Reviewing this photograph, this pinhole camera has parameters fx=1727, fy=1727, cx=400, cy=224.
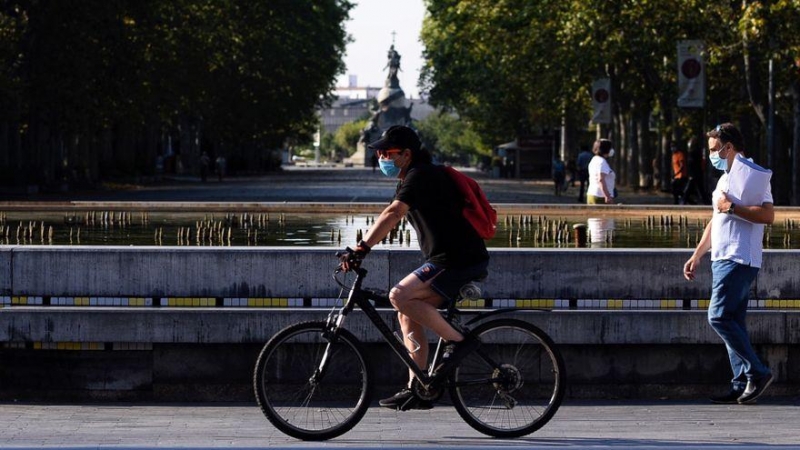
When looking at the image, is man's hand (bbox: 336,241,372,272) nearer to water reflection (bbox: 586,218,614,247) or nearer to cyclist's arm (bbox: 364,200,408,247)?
cyclist's arm (bbox: 364,200,408,247)

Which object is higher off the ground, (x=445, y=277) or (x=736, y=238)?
(x=736, y=238)

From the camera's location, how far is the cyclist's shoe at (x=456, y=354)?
32.7 ft

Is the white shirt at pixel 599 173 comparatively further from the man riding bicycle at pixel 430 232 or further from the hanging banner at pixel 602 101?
the hanging banner at pixel 602 101

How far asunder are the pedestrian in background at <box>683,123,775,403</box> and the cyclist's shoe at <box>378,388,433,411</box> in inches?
85.6

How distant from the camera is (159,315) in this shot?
11688 millimetres

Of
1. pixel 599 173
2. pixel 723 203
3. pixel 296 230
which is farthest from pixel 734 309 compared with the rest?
pixel 296 230

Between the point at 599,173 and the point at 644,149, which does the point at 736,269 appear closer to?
the point at 599,173

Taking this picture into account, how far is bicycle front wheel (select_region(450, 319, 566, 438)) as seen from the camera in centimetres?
995

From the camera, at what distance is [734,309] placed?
1123 centimetres

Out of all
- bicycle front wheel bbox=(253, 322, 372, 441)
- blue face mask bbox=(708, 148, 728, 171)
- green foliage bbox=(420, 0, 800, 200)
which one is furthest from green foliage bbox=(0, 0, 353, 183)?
bicycle front wheel bbox=(253, 322, 372, 441)

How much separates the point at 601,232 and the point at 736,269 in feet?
41.1

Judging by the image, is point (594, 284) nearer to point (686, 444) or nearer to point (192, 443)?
point (686, 444)

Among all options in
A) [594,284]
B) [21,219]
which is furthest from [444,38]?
[594,284]

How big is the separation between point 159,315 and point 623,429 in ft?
10.7
